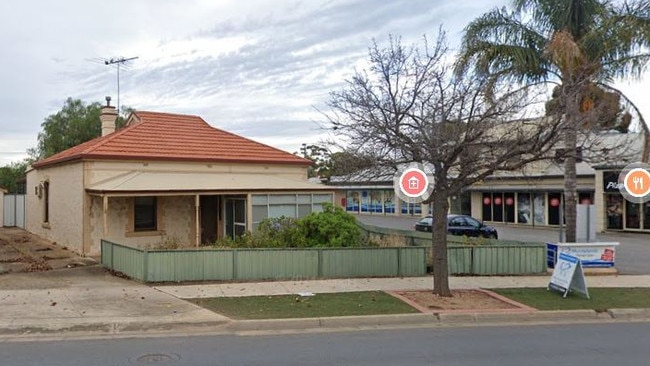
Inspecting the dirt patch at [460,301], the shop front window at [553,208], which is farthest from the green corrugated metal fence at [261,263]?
the shop front window at [553,208]

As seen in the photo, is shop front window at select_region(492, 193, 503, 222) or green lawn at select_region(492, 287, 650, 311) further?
shop front window at select_region(492, 193, 503, 222)

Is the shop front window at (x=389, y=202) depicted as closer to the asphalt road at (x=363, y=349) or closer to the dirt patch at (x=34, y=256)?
the dirt patch at (x=34, y=256)

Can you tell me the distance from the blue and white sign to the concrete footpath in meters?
1.22

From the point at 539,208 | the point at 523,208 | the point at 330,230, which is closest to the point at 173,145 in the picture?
the point at 330,230

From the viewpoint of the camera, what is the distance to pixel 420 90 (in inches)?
510

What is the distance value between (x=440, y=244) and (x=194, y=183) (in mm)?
10132

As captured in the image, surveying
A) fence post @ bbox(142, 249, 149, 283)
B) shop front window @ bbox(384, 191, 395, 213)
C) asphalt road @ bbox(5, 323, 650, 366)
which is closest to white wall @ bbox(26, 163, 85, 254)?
fence post @ bbox(142, 249, 149, 283)

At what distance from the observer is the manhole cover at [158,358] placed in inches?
281

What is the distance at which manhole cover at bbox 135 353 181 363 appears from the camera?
23.4ft

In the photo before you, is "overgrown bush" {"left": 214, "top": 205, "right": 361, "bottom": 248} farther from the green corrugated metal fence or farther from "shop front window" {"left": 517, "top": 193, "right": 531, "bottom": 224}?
"shop front window" {"left": 517, "top": 193, "right": 531, "bottom": 224}

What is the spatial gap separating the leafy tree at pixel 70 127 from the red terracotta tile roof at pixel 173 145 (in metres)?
21.9

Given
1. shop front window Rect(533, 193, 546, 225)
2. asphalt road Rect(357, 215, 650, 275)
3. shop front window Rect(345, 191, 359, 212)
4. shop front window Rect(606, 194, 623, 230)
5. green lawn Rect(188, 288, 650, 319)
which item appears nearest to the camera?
green lawn Rect(188, 288, 650, 319)

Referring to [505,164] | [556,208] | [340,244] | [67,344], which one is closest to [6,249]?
[340,244]

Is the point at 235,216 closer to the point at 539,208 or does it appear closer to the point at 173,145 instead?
the point at 173,145
